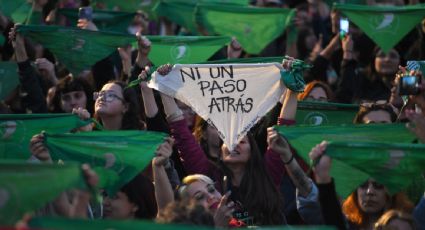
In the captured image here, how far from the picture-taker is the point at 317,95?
11242 mm

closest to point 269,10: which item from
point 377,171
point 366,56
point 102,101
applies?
point 366,56

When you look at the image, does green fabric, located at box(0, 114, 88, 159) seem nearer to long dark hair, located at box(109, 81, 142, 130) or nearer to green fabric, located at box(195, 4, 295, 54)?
long dark hair, located at box(109, 81, 142, 130)

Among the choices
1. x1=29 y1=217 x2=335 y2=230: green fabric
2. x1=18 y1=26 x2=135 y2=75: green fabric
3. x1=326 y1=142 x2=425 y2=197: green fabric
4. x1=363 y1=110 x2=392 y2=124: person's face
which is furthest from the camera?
x1=18 y1=26 x2=135 y2=75: green fabric

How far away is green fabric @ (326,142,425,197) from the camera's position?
7836mm

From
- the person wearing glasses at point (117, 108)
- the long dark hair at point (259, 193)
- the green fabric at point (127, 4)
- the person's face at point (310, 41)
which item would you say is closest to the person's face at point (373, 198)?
the long dark hair at point (259, 193)

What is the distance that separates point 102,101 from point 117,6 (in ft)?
13.5

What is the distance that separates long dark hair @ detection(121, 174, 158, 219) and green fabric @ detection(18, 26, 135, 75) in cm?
260

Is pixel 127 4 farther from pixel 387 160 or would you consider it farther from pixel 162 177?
pixel 387 160

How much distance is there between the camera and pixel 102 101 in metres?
10.1

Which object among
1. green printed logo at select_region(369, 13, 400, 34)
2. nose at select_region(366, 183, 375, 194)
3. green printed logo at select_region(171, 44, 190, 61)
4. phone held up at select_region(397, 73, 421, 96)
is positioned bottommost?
nose at select_region(366, 183, 375, 194)

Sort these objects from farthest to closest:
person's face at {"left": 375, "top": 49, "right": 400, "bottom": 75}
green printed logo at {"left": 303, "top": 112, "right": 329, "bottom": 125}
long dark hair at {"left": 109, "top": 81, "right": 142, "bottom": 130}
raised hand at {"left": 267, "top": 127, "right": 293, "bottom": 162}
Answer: person's face at {"left": 375, "top": 49, "right": 400, "bottom": 75} → green printed logo at {"left": 303, "top": 112, "right": 329, "bottom": 125} → long dark hair at {"left": 109, "top": 81, "right": 142, "bottom": 130} → raised hand at {"left": 267, "top": 127, "right": 293, "bottom": 162}

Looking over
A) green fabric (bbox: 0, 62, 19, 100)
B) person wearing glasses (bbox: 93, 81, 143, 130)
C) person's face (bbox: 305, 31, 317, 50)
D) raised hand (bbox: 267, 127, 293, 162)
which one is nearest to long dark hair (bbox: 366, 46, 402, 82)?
person's face (bbox: 305, 31, 317, 50)

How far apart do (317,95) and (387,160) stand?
11.2ft

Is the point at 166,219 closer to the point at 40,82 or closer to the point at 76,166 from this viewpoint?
the point at 76,166
